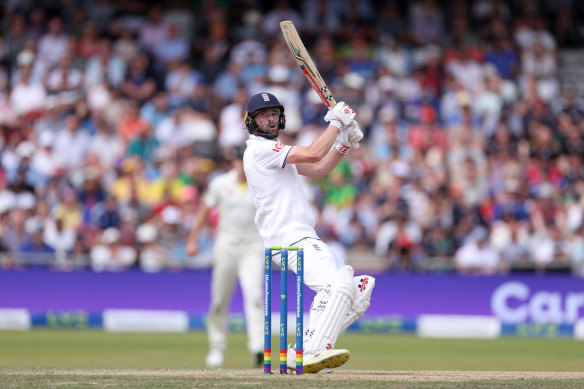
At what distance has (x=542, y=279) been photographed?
1395 centimetres

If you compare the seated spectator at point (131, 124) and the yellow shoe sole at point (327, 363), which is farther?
the seated spectator at point (131, 124)

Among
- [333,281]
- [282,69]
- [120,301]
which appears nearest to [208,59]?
[282,69]

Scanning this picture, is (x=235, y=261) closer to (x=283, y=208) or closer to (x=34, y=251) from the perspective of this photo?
(x=283, y=208)

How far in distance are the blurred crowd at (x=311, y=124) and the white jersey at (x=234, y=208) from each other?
338 cm

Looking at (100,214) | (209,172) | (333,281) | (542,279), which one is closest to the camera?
(333,281)

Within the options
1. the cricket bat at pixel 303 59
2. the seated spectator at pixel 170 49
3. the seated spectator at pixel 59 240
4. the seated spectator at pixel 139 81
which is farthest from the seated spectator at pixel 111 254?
the cricket bat at pixel 303 59

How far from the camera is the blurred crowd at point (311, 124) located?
14.7m

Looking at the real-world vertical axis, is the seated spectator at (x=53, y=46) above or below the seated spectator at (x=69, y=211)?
above

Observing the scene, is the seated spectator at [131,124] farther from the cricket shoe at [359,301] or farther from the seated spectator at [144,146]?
the cricket shoe at [359,301]

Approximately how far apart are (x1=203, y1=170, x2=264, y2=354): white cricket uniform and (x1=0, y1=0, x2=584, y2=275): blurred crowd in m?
3.46

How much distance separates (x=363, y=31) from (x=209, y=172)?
415 cm

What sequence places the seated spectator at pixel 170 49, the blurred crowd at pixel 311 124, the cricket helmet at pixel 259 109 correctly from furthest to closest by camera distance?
the seated spectator at pixel 170 49 < the blurred crowd at pixel 311 124 < the cricket helmet at pixel 259 109

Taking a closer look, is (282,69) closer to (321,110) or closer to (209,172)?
(321,110)

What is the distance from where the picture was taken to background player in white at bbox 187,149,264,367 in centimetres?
1016
